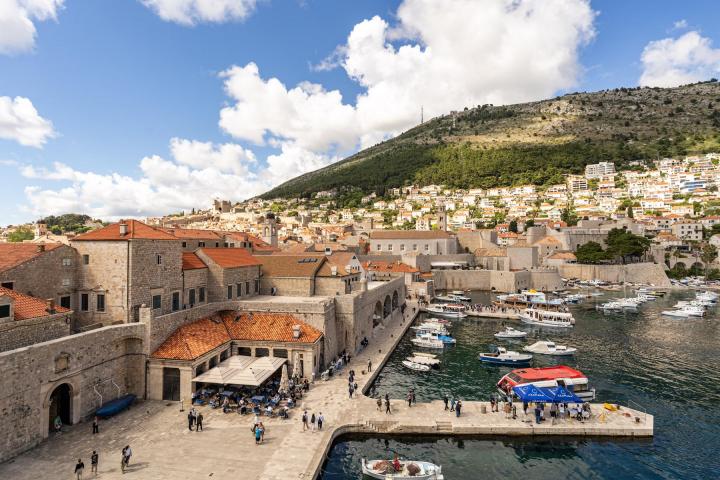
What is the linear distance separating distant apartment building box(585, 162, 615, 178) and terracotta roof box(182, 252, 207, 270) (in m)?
165

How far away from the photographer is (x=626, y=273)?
265 feet

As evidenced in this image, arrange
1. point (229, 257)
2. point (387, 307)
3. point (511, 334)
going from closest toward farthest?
point (229, 257), point (511, 334), point (387, 307)

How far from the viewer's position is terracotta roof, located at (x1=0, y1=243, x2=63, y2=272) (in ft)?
66.9

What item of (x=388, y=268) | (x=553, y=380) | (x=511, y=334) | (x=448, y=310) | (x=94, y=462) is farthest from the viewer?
(x=388, y=268)

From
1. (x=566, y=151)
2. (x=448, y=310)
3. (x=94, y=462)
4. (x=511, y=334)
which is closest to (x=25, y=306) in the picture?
(x=94, y=462)

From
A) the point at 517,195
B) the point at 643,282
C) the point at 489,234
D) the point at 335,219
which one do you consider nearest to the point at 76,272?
the point at 489,234

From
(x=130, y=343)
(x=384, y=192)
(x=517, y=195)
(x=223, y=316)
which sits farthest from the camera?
(x=384, y=192)

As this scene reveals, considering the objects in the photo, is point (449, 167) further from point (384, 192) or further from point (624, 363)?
→ point (624, 363)

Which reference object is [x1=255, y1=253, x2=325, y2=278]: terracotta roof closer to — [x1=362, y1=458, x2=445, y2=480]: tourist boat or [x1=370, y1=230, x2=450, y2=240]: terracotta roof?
[x1=362, y1=458, x2=445, y2=480]: tourist boat

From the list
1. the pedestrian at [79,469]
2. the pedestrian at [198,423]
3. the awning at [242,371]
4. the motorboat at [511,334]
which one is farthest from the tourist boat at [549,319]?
the pedestrian at [79,469]

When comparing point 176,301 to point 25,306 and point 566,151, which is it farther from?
point 566,151

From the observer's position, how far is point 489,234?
89.9 metres

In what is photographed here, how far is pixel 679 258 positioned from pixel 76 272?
107475mm

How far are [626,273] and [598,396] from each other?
65896 millimetres
